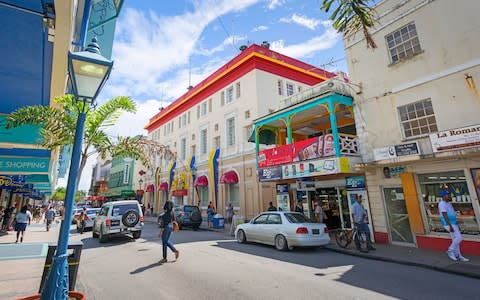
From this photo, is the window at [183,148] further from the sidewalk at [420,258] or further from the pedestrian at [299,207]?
the sidewalk at [420,258]

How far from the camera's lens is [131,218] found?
12.2 meters

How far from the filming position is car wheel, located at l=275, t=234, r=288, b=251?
9617 millimetres

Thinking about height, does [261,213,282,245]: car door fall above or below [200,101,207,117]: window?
below

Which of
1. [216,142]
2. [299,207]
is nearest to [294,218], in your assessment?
[299,207]

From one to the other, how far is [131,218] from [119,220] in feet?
1.72

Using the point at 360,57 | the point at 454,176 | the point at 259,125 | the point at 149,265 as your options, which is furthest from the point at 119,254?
the point at 360,57

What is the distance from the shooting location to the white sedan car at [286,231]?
9.33m

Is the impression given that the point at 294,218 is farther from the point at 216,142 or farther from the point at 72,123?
the point at 216,142

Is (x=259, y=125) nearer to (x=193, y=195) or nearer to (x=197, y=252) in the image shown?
(x=197, y=252)

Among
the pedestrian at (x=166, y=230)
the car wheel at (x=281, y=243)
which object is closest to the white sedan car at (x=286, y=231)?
the car wheel at (x=281, y=243)

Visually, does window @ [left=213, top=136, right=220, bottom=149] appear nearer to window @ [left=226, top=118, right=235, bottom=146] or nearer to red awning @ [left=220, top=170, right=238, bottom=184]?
window @ [left=226, top=118, right=235, bottom=146]

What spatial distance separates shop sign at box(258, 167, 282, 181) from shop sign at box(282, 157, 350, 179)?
0.41 m

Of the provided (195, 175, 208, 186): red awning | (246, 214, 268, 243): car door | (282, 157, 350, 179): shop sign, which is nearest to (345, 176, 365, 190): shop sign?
(282, 157, 350, 179): shop sign

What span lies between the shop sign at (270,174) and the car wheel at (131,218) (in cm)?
720
